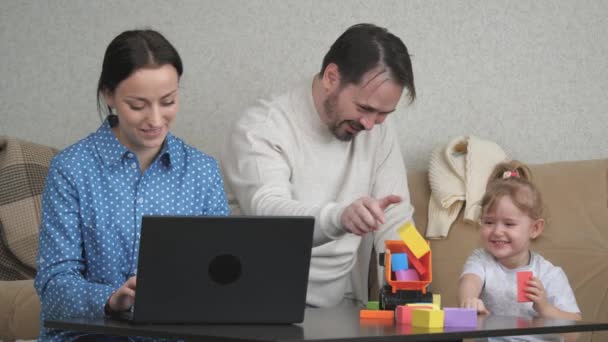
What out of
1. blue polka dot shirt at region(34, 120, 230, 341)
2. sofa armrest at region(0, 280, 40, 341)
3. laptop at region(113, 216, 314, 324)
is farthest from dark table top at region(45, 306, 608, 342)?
sofa armrest at region(0, 280, 40, 341)

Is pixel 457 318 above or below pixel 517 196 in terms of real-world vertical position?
below

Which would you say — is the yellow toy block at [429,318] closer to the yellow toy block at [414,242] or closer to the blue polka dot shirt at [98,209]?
the yellow toy block at [414,242]

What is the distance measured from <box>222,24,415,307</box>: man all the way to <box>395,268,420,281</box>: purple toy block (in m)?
0.67

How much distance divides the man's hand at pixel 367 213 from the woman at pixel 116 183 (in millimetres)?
343

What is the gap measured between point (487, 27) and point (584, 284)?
0.94 m

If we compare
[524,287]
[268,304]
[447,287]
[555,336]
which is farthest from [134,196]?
[447,287]

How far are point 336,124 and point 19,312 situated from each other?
101 cm

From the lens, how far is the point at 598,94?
115 inches

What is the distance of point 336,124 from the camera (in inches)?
95.5

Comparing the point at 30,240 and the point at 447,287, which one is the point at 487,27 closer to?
the point at 447,287

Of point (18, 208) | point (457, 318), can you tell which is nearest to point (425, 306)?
point (457, 318)

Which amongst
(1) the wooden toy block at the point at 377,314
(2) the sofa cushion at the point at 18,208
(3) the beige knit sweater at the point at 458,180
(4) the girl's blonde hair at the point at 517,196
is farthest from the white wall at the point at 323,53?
(1) the wooden toy block at the point at 377,314

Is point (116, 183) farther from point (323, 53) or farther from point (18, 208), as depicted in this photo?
point (323, 53)

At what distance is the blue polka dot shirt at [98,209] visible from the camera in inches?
64.7
